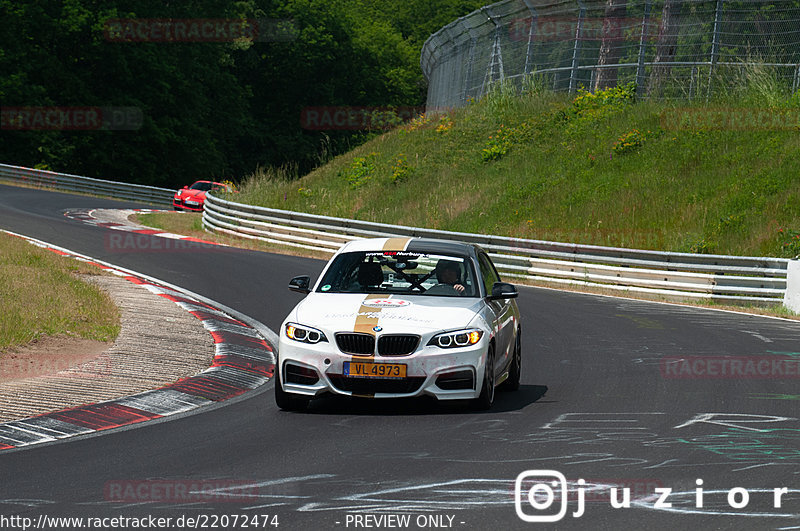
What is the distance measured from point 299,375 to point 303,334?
0.35 meters

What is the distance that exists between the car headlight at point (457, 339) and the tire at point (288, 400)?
1.25 metres

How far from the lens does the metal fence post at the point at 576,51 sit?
33.5m

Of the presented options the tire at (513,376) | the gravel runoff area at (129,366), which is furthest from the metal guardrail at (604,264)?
the tire at (513,376)

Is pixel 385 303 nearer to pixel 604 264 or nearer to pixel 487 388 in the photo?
pixel 487 388

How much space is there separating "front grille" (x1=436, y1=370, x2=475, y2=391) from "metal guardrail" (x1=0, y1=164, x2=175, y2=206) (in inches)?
1546

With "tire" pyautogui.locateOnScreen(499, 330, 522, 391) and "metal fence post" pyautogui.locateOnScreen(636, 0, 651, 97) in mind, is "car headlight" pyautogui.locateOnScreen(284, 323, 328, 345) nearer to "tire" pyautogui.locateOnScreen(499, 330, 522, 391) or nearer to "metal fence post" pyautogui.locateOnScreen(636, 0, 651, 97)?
"tire" pyautogui.locateOnScreen(499, 330, 522, 391)

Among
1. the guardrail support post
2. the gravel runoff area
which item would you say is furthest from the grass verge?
the guardrail support post

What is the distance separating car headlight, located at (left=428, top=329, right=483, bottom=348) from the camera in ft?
30.9

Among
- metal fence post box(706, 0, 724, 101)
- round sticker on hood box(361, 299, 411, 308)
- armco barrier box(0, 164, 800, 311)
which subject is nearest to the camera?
round sticker on hood box(361, 299, 411, 308)

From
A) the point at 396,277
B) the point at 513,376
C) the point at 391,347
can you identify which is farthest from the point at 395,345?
the point at 513,376

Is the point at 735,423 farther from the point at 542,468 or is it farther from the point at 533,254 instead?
the point at 533,254

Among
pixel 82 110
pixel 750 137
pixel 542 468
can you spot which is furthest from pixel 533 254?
pixel 82 110

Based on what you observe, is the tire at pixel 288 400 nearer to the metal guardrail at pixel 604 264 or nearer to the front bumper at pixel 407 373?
the front bumper at pixel 407 373

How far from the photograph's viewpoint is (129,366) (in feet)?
38.2
